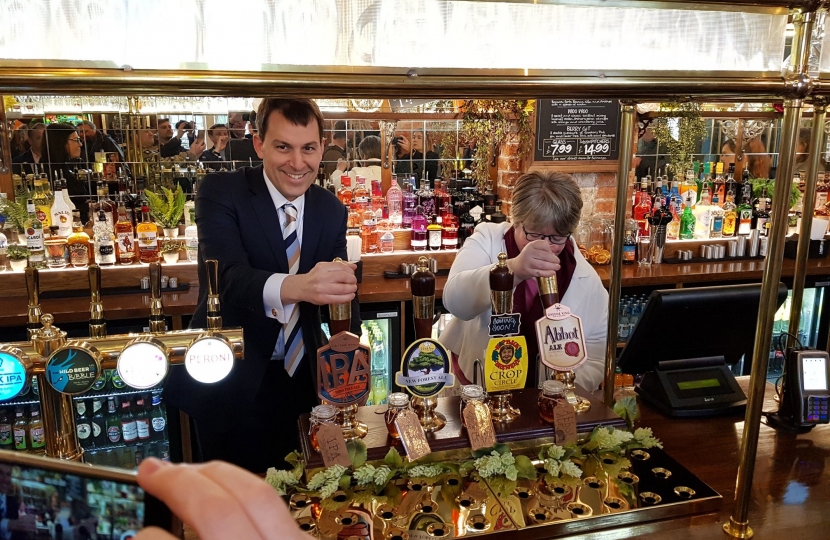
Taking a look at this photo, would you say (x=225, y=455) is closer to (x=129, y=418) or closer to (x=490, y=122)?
(x=129, y=418)

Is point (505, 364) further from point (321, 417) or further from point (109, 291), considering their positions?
point (109, 291)

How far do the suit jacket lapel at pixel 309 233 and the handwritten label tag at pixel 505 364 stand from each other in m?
0.89

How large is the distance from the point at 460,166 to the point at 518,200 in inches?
79.3

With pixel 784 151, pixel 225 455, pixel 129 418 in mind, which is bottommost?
pixel 129 418

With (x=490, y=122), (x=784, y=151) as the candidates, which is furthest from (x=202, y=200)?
(x=490, y=122)

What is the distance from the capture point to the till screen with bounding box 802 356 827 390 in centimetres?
154

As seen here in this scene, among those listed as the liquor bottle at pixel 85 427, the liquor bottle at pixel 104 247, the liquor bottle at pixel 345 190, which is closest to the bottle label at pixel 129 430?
the liquor bottle at pixel 85 427

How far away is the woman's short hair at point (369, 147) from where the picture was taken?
13.0 feet

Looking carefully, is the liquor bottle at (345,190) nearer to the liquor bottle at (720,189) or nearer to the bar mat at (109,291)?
the bar mat at (109,291)

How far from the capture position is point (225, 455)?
2213mm

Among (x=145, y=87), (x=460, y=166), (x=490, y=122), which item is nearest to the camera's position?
(x=145, y=87)

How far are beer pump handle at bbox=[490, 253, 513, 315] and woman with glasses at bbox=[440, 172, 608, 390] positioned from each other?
67 cm

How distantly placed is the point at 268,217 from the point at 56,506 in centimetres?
155

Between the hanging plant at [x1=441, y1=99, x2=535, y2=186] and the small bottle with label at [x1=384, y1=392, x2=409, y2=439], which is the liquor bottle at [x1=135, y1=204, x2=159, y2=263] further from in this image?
the small bottle with label at [x1=384, y1=392, x2=409, y2=439]
